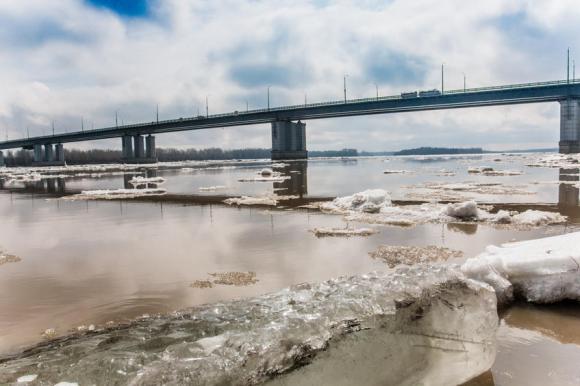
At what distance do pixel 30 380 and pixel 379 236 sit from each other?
807 cm

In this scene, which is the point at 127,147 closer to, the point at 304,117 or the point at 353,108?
the point at 304,117

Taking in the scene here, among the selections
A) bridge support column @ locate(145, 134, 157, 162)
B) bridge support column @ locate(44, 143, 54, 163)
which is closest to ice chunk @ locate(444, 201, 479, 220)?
bridge support column @ locate(145, 134, 157, 162)

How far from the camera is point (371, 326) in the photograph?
3350 mm

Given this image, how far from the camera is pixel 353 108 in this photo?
93125 mm

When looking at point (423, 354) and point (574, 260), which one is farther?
point (574, 260)

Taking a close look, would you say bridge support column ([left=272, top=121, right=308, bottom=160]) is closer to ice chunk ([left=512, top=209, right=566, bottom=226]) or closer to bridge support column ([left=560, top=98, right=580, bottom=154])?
bridge support column ([left=560, top=98, right=580, bottom=154])

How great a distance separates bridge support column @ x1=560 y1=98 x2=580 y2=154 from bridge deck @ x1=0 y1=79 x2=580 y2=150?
5.98ft

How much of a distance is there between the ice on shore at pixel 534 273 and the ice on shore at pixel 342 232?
450 cm

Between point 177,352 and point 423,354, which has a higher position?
point 177,352

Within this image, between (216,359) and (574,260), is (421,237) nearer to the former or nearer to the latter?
(574,260)

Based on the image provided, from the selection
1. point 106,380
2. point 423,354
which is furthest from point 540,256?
point 106,380

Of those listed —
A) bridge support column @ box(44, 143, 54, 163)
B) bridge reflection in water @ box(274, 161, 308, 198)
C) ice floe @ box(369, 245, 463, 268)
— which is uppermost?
bridge support column @ box(44, 143, 54, 163)

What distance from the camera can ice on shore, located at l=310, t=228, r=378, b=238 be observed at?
9988 millimetres

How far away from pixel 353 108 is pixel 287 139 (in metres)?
20.1
